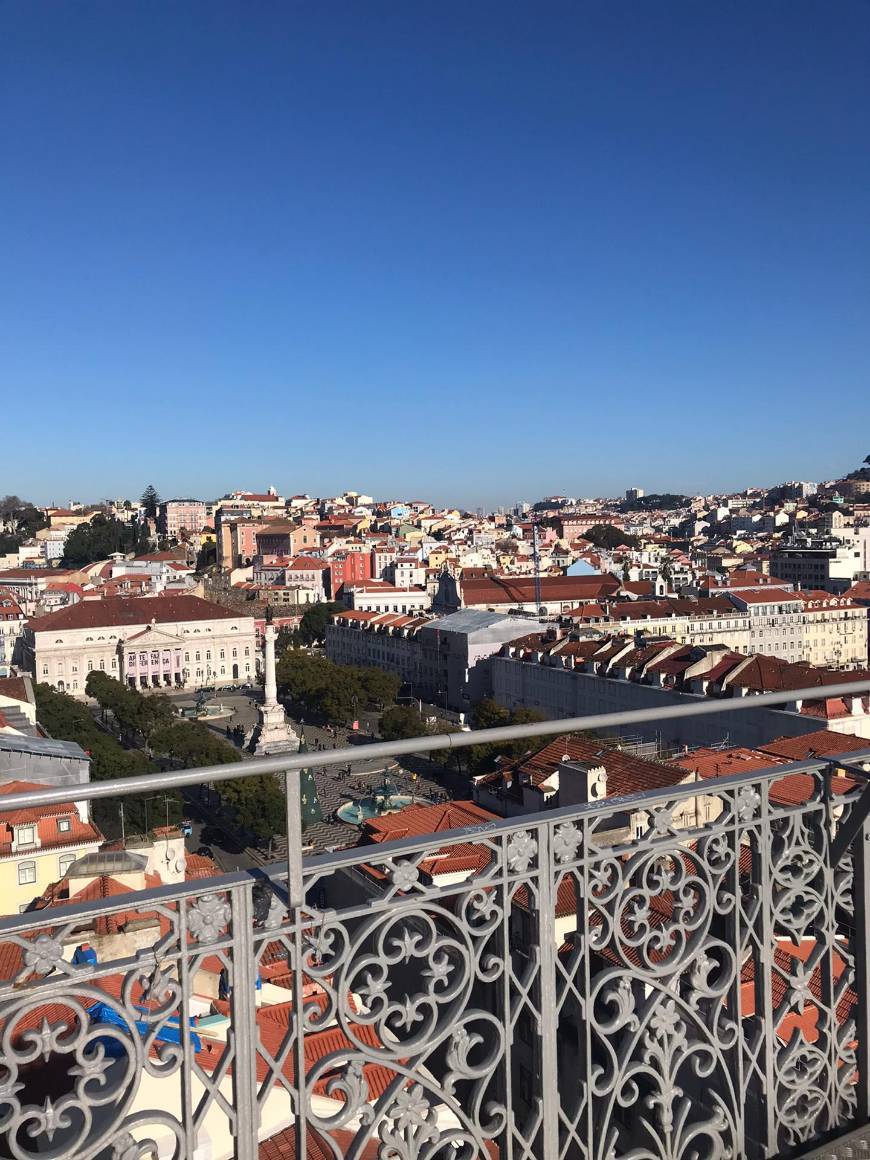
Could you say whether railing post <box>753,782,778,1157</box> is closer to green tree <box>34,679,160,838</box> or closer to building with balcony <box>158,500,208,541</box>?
green tree <box>34,679,160,838</box>

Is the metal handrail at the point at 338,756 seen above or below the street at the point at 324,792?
above

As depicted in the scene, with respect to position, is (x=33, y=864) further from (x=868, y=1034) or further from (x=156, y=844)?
(x=868, y=1034)

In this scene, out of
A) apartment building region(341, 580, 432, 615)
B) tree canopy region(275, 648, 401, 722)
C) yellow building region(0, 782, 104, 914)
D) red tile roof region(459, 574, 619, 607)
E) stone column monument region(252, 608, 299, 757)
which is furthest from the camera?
apartment building region(341, 580, 432, 615)

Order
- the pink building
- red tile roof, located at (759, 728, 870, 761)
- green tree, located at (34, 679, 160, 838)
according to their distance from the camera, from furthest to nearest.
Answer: the pink building, green tree, located at (34, 679, 160, 838), red tile roof, located at (759, 728, 870, 761)

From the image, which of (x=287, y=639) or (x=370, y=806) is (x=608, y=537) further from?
(x=370, y=806)

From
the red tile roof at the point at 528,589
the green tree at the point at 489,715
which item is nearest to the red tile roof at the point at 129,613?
the red tile roof at the point at 528,589

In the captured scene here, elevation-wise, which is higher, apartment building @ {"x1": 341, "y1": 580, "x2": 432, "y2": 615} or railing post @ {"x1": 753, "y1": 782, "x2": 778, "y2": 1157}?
railing post @ {"x1": 753, "y1": 782, "x2": 778, "y2": 1157}

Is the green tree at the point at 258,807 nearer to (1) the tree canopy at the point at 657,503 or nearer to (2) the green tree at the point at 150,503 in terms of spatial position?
(2) the green tree at the point at 150,503

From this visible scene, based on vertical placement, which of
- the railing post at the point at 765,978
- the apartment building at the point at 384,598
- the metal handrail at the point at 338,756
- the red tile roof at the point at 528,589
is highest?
the metal handrail at the point at 338,756

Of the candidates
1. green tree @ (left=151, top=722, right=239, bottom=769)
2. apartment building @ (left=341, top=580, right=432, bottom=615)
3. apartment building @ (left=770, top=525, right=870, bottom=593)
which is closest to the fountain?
green tree @ (left=151, top=722, right=239, bottom=769)
